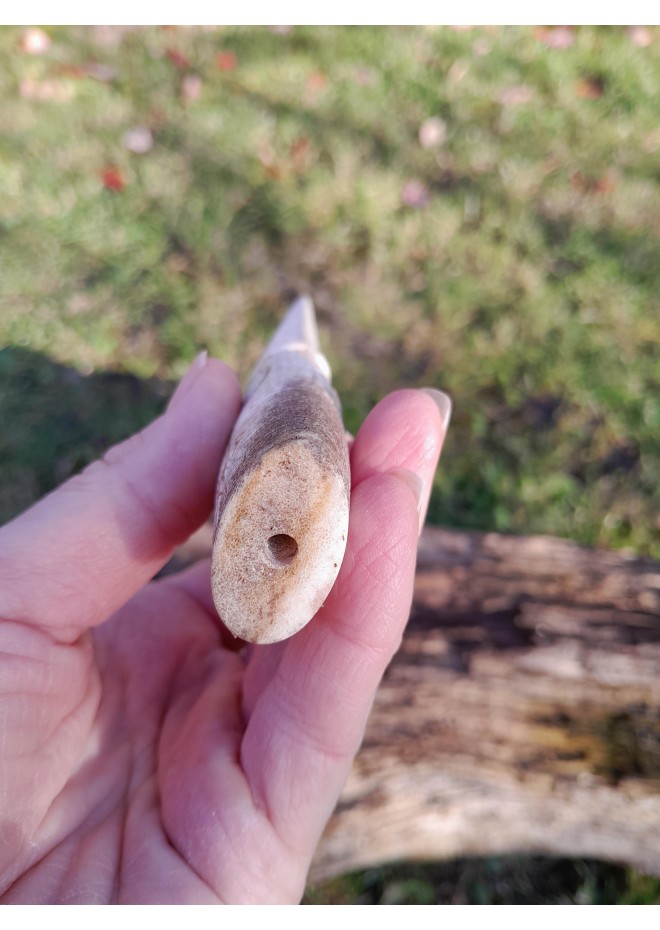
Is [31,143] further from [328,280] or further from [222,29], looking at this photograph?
[328,280]

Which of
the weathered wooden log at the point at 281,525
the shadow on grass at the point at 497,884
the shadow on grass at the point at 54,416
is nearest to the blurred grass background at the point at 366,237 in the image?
the shadow on grass at the point at 54,416

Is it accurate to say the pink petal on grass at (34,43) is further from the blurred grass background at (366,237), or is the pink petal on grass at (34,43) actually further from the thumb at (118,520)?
the thumb at (118,520)

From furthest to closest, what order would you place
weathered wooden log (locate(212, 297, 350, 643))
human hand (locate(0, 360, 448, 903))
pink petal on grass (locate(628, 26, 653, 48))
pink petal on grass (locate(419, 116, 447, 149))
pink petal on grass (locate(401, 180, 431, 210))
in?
pink petal on grass (locate(628, 26, 653, 48)), pink petal on grass (locate(419, 116, 447, 149)), pink petal on grass (locate(401, 180, 431, 210)), human hand (locate(0, 360, 448, 903)), weathered wooden log (locate(212, 297, 350, 643))

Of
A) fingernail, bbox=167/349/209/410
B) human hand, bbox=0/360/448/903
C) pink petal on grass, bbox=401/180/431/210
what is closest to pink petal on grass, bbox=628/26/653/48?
pink petal on grass, bbox=401/180/431/210

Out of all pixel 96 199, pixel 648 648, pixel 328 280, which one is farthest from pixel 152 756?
pixel 96 199

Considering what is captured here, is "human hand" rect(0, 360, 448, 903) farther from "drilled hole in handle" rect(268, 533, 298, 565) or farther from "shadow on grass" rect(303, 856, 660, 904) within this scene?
"shadow on grass" rect(303, 856, 660, 904)

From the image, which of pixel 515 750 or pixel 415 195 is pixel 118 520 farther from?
pixel 415 195

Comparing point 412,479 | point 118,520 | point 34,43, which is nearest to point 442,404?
point 412,479
